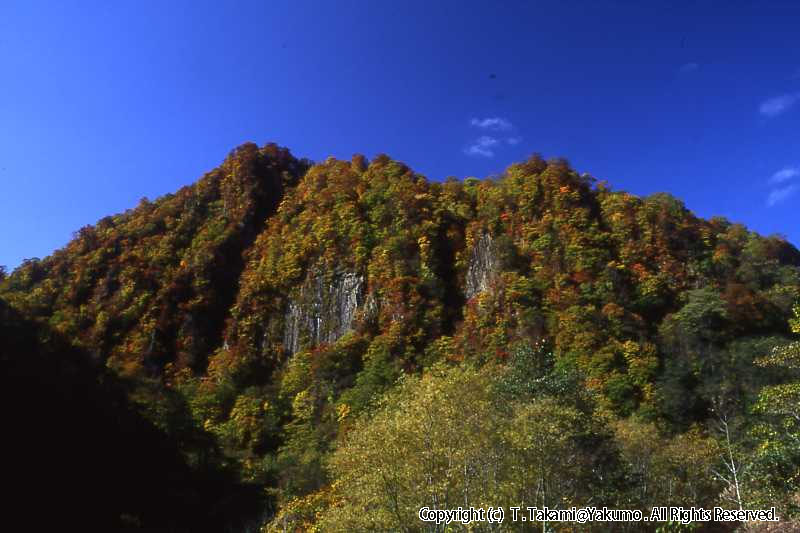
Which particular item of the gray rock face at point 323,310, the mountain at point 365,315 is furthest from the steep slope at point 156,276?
the gray rock face at point 323,310

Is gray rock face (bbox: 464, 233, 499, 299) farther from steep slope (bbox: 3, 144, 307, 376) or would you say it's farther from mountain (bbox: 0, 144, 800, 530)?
steep slope (bbox: 3, 144, 307, 376)

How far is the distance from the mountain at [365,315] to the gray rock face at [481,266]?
231mm

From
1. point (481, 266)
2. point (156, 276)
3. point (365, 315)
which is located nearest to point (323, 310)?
point (365, 315)

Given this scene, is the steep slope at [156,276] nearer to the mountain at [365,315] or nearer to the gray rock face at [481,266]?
the mountain at [365,315]

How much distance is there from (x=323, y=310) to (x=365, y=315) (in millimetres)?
5449

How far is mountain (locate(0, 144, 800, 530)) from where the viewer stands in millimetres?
32531

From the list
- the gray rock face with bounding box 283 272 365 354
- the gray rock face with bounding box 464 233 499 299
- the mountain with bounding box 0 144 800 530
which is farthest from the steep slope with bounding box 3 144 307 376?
the gray rock face with bounding box 464 233 499 299

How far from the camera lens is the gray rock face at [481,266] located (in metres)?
55.8

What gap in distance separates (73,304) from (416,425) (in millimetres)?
60897

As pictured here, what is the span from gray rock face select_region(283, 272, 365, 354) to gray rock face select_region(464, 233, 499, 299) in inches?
473

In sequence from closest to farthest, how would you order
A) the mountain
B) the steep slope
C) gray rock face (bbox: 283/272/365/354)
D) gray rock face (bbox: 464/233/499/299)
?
A: the mountain → gray rock face (bbox: 283/272/365/354) → gray rock face (bbox: 464/233/499/299) → the steep slope

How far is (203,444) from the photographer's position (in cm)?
3953

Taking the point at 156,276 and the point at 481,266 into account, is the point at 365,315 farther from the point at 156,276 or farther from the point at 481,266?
the point at 156,276

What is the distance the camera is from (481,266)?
188ft
